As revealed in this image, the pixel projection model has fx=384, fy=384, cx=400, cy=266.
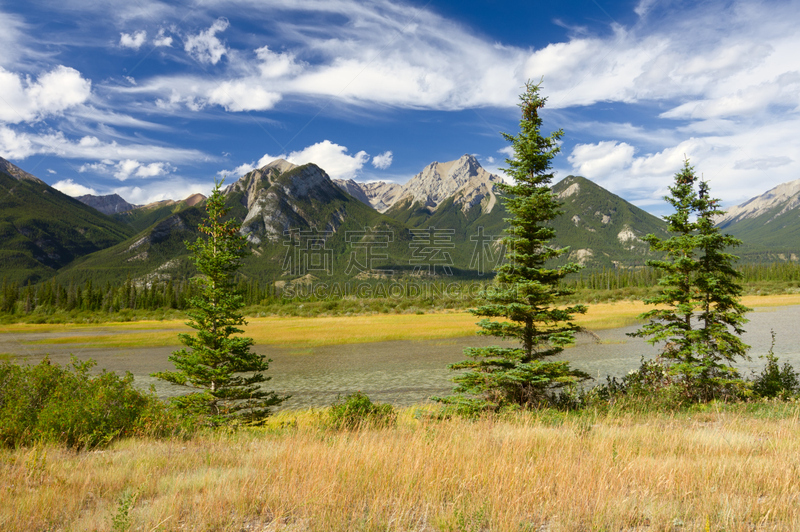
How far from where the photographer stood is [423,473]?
533 cm

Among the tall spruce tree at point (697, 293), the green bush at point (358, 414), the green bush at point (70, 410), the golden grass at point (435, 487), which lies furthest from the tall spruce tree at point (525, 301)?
the green bush at point (70, 410)

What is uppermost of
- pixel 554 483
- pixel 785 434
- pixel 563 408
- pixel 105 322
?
pixel 554 483

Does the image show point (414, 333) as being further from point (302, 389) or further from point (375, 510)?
point (375, 510)

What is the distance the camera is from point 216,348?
15453 mm

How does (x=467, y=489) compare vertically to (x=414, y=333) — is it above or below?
above

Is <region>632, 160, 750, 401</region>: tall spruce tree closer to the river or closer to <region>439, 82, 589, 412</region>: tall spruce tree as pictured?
<region>439, 82, 589, 412</region>: tall spruce tree

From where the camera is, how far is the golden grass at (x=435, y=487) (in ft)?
13.9

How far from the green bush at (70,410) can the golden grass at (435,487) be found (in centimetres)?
220

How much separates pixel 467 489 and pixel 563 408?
9239 millimetres

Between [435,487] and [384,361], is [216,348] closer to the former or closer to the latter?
[435,487]

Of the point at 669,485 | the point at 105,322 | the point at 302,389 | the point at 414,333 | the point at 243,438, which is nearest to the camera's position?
the point at 669,485

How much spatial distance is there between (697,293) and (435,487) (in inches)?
602

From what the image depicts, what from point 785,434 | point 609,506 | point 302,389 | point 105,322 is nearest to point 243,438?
point 609,506

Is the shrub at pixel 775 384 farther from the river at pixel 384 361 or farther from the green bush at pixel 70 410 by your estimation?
the green bush at pixel 70 410
